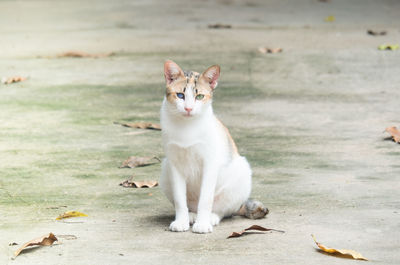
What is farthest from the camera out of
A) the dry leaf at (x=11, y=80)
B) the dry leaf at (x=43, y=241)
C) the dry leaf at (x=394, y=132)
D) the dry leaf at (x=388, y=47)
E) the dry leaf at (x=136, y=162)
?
the dry leaf at (x=388, y=47)

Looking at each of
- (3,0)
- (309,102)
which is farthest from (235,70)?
(3,0)

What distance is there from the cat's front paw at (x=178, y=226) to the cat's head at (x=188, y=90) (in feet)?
1.99

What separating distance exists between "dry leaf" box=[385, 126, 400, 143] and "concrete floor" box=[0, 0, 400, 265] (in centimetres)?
13

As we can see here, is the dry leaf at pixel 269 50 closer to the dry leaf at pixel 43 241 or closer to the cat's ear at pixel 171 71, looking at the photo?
the cat's ear at pixel 171 71

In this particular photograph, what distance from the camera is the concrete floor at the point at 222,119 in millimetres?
4180

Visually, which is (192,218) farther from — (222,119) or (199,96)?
(222,119)

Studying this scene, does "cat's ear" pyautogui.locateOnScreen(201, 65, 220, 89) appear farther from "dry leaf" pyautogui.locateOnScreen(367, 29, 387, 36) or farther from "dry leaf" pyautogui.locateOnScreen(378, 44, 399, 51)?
"dry leaf" pyautogui.locateOnScreen(367, 29, 387, 36)

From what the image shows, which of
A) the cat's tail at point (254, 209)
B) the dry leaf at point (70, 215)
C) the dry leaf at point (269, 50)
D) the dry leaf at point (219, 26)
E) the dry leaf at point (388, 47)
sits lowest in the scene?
the dry leaf at point (70, 215)

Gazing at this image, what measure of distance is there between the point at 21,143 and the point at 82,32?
5.90m

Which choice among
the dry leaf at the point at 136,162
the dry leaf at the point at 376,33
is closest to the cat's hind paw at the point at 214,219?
the dry leaf at the point at 136,162

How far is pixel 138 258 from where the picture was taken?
12.7 ft

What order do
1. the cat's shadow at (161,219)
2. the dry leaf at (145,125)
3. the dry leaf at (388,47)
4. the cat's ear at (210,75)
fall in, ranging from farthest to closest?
the dry leaf at (388,47), the dry leaf at (145,125), the cat's shadow at (161,219), the cat's ear at (210,75)

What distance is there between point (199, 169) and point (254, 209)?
1.33 ft

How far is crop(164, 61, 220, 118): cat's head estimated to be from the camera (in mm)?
4297
